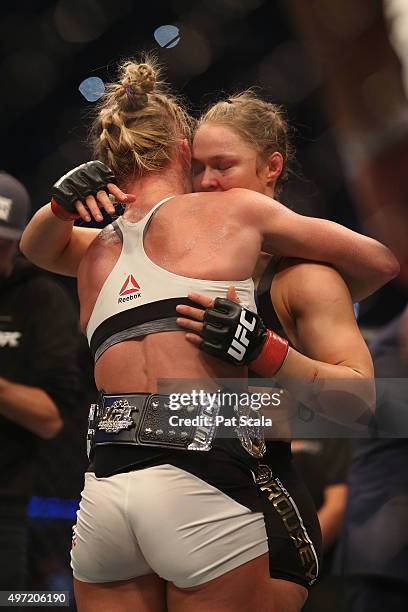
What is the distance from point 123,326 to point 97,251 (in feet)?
0.61

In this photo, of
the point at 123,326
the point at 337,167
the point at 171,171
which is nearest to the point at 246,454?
the point at 123,326

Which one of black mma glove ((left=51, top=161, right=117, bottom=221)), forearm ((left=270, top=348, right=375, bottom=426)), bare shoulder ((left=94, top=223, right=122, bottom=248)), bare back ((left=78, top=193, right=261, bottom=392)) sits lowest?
forearm ((left=270, top=348, right=375, bottom=426))

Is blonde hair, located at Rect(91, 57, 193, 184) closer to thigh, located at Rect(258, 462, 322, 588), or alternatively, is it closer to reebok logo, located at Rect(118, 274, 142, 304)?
reebok logo, located at Rect(118, 274, 142, 304)

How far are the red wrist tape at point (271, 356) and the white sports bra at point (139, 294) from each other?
0.07m

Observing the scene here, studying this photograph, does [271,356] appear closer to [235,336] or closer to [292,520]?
[235,336]

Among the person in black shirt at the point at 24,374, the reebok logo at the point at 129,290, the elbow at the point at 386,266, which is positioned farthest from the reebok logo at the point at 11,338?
the elbow at the point at 386,266

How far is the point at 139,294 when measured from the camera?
130 centimetres

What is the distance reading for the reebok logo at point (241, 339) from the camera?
4.08 ft

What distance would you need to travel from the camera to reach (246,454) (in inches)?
51.1

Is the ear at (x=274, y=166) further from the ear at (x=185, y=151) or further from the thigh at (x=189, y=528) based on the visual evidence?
the thigh at (x=189, y=528)

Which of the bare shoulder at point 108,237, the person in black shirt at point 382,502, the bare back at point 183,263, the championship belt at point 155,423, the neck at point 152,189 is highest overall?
the neck at point 152,189

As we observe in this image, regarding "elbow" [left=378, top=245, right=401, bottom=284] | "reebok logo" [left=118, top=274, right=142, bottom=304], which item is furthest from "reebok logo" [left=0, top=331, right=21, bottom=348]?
"elbow" [left=378, top=245, right=401, bottom=284]

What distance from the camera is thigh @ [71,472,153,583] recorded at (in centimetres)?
120

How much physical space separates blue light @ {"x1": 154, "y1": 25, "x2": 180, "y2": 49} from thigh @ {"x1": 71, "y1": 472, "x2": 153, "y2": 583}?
940 millimetres
